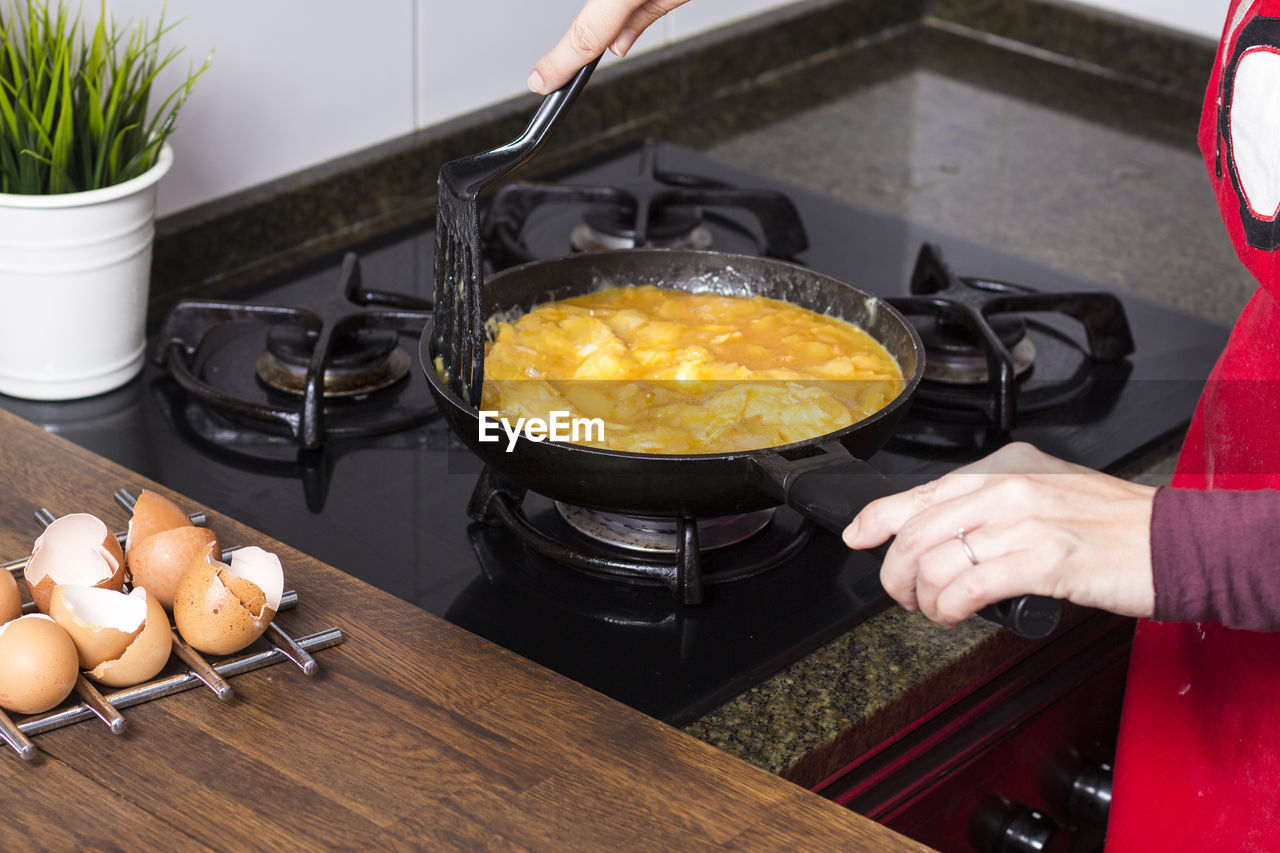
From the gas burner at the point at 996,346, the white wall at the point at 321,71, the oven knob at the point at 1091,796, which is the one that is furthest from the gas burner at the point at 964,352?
the white wall at the point at 321,71

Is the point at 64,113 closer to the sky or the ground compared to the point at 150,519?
closer to the sky

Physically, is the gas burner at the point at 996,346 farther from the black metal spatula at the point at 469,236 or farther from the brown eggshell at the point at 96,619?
the brown eggshell at the point at 96,619

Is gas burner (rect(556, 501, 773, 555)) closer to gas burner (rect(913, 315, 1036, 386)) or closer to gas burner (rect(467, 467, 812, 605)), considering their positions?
gas burner (rect(467, 467, 812, 605))

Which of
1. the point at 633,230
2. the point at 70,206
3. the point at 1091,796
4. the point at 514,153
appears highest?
the point at 514,153

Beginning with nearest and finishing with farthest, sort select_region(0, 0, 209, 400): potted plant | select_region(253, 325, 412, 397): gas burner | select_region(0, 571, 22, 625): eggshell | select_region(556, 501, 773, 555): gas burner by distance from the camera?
select_region(0, 571, 22, 625): eggshell, select_region(556, 501, 773, 555): gas burner, select_region(0, 0, 209, 400): potted plant, select_region(253, 325, 412, 397): gas burner

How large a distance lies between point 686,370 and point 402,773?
0.48 metres

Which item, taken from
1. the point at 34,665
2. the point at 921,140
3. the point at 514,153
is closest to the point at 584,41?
the point at 514,153

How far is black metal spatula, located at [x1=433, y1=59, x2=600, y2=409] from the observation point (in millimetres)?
1051

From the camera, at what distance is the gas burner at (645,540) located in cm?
109

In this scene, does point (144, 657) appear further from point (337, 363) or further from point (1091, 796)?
point (1091, 796)

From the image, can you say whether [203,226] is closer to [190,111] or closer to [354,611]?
[190,111]

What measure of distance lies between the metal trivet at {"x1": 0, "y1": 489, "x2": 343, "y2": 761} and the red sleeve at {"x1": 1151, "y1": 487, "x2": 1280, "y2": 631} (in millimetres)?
521

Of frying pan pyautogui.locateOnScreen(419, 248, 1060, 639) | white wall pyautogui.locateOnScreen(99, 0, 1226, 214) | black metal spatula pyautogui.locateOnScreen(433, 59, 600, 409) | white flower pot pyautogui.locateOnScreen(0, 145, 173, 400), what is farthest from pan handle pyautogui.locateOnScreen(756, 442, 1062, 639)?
white wall pyautogui.locateOnScreen(99, 0, 1226, 214)

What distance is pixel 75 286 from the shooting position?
129 centimetres
